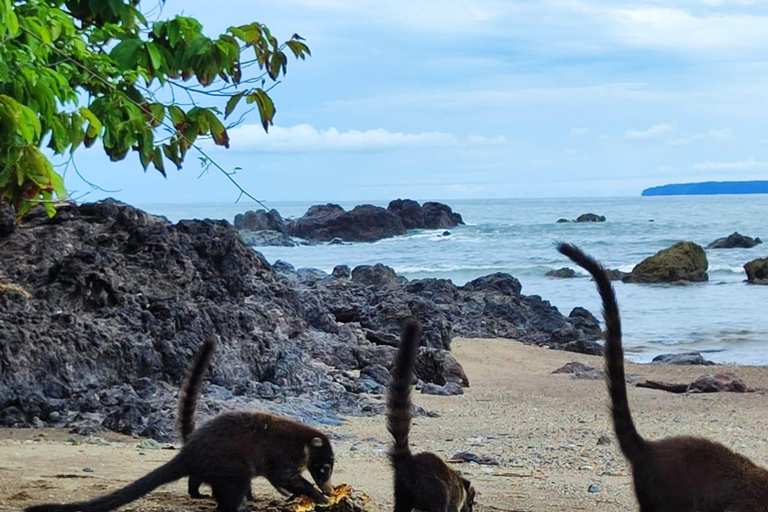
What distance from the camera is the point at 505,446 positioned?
31.3 feet

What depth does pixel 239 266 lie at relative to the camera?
40.2 feet

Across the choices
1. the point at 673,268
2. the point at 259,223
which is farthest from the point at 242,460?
the point at 259,223

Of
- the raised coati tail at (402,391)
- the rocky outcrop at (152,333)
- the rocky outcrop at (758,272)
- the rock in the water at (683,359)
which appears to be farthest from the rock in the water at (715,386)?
the rocky outcrop at (758,272)

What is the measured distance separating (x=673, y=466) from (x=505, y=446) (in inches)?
167

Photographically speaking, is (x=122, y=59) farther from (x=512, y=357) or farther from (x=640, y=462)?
(x=512, y=357)

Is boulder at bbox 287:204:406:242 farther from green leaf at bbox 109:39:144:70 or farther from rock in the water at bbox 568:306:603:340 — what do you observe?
green leaf at bbox 109:39:144:70

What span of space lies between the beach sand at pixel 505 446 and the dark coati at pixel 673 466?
1.14m

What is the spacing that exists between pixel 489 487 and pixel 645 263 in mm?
32548

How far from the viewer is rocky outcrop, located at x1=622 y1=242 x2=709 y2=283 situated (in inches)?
1465

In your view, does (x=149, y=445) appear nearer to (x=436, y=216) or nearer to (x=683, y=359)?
(x=683, y=359)

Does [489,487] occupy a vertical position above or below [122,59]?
below

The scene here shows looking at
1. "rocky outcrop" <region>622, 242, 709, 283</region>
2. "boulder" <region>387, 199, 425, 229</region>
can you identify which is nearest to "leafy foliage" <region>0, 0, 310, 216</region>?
"rocky outcrop" <region>622, 242, 709, 283</region>

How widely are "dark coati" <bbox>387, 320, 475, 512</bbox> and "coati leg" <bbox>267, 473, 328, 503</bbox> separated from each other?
1.52 ft

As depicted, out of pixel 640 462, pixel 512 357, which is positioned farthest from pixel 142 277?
pixel 512 357
